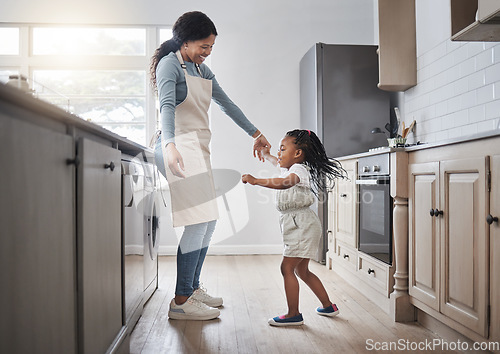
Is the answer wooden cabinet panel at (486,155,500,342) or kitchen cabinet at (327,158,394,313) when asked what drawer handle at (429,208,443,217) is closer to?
wooden cabinet panel at (486,155,500,342)

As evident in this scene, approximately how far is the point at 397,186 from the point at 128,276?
4.17ft

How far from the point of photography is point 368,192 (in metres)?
2.69

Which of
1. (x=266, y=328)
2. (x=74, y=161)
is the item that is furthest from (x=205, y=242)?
(x=74, y=161)

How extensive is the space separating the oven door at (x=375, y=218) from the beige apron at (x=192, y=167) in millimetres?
887

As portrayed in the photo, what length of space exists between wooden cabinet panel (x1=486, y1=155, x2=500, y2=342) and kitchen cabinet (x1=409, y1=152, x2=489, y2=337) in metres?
0.03

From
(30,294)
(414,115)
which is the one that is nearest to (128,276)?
(30,294)

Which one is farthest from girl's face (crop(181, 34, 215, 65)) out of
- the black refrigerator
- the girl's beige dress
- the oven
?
the black refrigerator

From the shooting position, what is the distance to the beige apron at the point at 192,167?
2.14 m

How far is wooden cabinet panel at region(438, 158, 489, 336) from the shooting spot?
5.03ft

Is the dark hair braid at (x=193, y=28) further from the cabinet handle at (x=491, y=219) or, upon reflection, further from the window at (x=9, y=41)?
the window at (x=9, y=41)

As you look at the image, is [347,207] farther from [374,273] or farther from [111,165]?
[111,165]

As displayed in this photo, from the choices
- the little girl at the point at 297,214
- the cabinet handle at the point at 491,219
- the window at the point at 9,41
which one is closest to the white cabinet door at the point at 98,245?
the little girl at the point at 297,214

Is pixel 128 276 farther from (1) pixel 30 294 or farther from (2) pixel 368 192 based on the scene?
(2) pixel 368 192

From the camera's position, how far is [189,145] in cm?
218
